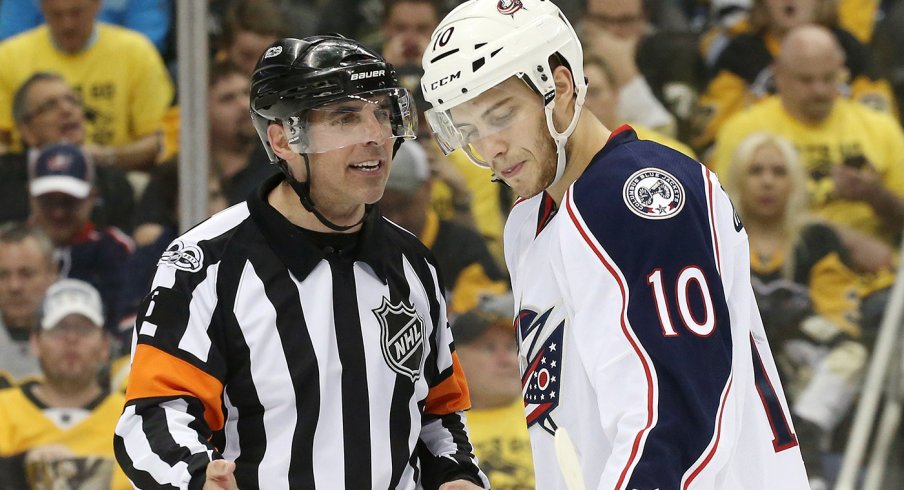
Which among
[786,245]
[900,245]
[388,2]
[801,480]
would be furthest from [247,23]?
[801,480]

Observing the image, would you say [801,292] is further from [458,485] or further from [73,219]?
[73,219]

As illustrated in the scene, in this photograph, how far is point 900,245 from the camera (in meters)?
4.09

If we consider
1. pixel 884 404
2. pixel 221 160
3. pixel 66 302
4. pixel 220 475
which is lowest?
pixel 884 404

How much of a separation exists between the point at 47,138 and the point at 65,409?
91 centimetres

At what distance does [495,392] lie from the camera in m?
3.95

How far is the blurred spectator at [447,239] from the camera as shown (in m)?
4.04

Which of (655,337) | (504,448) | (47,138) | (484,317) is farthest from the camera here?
(47,138)

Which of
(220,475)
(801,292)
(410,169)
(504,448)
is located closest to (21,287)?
(410,169)

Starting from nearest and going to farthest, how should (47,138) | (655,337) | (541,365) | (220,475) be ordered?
(655,337) < (220,475) < (541,365) < (47,138)

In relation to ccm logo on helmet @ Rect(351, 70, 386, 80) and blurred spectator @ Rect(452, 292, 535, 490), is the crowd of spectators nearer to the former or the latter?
blurred spectator @ Rect(452, 292, 535, 490)

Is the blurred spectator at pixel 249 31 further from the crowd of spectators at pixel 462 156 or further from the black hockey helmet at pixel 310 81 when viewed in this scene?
the black hockey helmet at pixel 310 81

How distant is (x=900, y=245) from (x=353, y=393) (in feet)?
8.46

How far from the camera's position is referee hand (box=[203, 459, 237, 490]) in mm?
1879

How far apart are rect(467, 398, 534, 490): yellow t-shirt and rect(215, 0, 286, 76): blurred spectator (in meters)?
1.41
